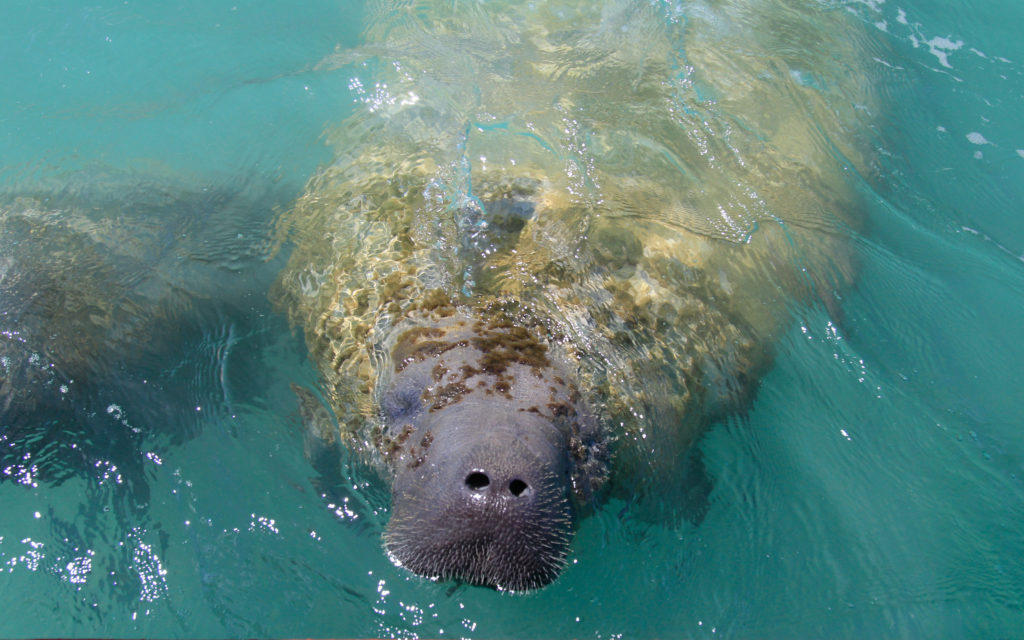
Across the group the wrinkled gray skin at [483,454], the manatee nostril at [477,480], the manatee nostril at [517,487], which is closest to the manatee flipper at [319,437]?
the wrinkled gray skin at [483,454]

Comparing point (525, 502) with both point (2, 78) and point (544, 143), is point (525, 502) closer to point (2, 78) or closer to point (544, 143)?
point (544, 143)

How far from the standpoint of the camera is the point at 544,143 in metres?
6.57

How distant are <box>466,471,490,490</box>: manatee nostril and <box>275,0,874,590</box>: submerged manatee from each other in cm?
1

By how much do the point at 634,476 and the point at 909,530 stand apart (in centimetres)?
230

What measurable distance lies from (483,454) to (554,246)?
222cm

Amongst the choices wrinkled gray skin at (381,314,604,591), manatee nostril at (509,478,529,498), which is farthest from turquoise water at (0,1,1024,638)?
manatee nostril at (509,478,529,498)

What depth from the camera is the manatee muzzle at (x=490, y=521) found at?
3367 mm

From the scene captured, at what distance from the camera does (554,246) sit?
5.32 metres

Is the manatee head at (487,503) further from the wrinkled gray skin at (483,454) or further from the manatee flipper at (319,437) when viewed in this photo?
the manatee flipper at (319,437)

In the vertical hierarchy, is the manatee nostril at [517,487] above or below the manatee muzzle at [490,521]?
above

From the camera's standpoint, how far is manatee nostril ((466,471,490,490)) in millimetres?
3393

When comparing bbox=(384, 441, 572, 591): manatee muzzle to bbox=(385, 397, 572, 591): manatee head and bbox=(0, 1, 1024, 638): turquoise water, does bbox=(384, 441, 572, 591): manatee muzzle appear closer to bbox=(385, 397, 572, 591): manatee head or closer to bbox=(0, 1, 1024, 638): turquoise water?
bbox=(385, 397, 572, 591): manatee head

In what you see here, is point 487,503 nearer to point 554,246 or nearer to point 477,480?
point 477,480

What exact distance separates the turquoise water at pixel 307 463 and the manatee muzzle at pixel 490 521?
0.91 metres
